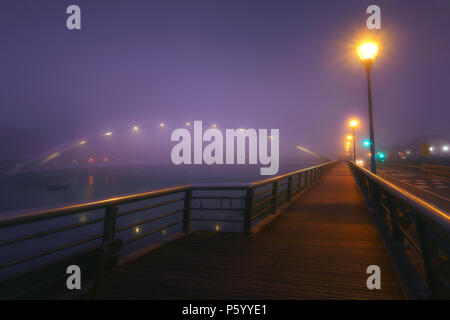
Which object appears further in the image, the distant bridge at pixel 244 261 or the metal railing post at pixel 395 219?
the metal railing post at pixel 395 219

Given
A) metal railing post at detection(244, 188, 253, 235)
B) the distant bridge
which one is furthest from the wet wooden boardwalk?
metal railing post at detection(244, 188, 253, 235)

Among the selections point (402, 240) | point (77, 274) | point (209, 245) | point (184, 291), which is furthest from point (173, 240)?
point (402, 240)

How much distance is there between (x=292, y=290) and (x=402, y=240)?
243cm

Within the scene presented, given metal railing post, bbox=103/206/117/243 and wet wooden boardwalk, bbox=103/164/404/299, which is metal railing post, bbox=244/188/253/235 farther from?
metal railing post, bbox=103/206/117/243

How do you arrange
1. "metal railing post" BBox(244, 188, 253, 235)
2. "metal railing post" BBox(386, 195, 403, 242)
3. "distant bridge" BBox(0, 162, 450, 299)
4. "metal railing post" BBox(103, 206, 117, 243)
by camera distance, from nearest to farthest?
"distant bridge" BBox(0, 162, 450, 299), "metal railing post" BBox(103, 206, 117, 243), "metal railing post" BBox(386, 195, 403, 242), "metal railing post" BBox(244, 188, 253, 235)

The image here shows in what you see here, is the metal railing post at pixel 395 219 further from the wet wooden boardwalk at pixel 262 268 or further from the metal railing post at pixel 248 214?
the metal railing post at pixel 248 214

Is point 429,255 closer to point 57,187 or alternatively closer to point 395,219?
point 395,219

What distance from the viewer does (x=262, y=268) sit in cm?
369

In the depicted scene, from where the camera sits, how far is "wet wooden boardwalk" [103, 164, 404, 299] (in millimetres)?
2963

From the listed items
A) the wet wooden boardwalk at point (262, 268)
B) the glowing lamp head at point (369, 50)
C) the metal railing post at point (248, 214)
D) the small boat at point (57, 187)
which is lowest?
Result: the small boat at point (57, 187)

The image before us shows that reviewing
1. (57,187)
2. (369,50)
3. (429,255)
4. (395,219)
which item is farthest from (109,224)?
(57,187)

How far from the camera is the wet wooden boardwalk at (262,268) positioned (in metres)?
2.96

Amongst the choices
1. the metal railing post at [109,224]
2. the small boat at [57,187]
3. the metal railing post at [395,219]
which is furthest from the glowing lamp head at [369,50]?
the small boat at [57,187]
